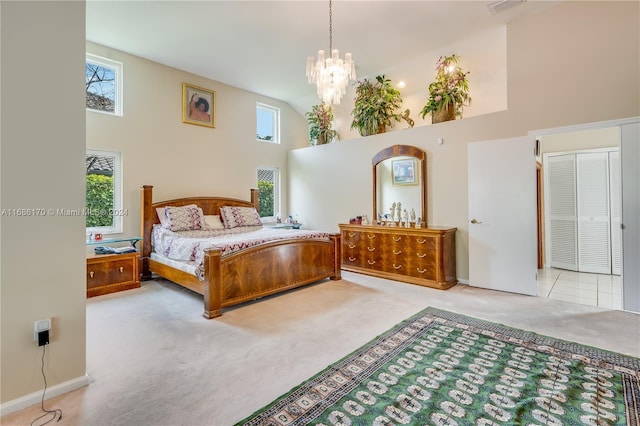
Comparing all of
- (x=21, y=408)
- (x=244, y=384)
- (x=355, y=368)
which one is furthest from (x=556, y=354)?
(x=21, y=408)

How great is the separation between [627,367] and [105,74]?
22.2 feet

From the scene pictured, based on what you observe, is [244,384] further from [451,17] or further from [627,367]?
[451,17]

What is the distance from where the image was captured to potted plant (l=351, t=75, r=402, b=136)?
5.34 meters

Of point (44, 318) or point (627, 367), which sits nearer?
point (44, 318)

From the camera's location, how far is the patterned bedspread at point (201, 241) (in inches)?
139

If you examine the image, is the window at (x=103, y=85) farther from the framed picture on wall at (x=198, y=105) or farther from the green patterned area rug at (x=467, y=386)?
the green patterned area rug at (x=467, y=386)

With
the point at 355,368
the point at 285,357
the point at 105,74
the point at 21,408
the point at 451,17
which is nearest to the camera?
the point at 21,408

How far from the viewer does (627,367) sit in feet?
7.20

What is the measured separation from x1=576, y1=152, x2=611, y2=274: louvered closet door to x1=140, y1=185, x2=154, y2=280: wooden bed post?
7.02 meters

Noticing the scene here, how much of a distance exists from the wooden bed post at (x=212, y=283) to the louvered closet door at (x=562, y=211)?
5.63 meters

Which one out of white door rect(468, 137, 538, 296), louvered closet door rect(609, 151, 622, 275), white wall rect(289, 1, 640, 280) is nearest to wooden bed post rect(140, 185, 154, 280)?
white wall rect(289, 1, 640, 280)

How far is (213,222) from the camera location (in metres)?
5.29

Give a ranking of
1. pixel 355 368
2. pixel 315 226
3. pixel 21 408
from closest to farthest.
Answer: pixel 21 408 → pixel 355 368 → pixel 315 226

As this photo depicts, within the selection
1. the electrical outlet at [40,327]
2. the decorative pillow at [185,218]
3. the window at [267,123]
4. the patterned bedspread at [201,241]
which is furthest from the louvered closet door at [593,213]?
the electrical outlet at [40,327]
